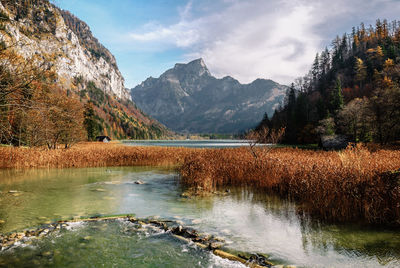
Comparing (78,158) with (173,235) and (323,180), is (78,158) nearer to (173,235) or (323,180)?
(173,235)

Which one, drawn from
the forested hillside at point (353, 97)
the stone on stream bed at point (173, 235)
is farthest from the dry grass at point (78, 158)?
the forested hillside at point (353, 97)

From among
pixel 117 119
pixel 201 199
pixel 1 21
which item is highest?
pixel 117 119

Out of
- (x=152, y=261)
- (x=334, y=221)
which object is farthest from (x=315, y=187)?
(x=152, y=261)

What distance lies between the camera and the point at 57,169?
A: 2362cm

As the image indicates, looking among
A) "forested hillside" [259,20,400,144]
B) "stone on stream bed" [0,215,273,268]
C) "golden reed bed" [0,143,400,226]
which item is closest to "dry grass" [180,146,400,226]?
"golden reed bed" [0,143,400,226]

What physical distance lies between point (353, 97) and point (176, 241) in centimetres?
10348

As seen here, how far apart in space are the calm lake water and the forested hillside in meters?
38.6

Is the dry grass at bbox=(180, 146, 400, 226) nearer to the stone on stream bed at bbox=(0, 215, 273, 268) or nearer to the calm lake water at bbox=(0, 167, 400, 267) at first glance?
the calm lake water at bbox=(0, 167, 400, 267)

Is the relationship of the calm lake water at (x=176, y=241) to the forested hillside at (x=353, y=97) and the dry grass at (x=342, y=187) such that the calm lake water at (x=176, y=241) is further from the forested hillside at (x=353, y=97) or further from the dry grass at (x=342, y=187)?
the forested hillside at (x=353, y=97)

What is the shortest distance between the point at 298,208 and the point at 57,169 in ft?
72.5

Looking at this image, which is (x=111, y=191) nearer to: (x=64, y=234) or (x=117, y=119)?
(x=64, y=234)

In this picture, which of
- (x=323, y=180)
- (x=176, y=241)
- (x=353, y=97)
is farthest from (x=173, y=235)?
(x=353, y=97)

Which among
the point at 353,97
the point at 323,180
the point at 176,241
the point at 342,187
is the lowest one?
the point at 176,241

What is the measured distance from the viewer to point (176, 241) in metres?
7.45
